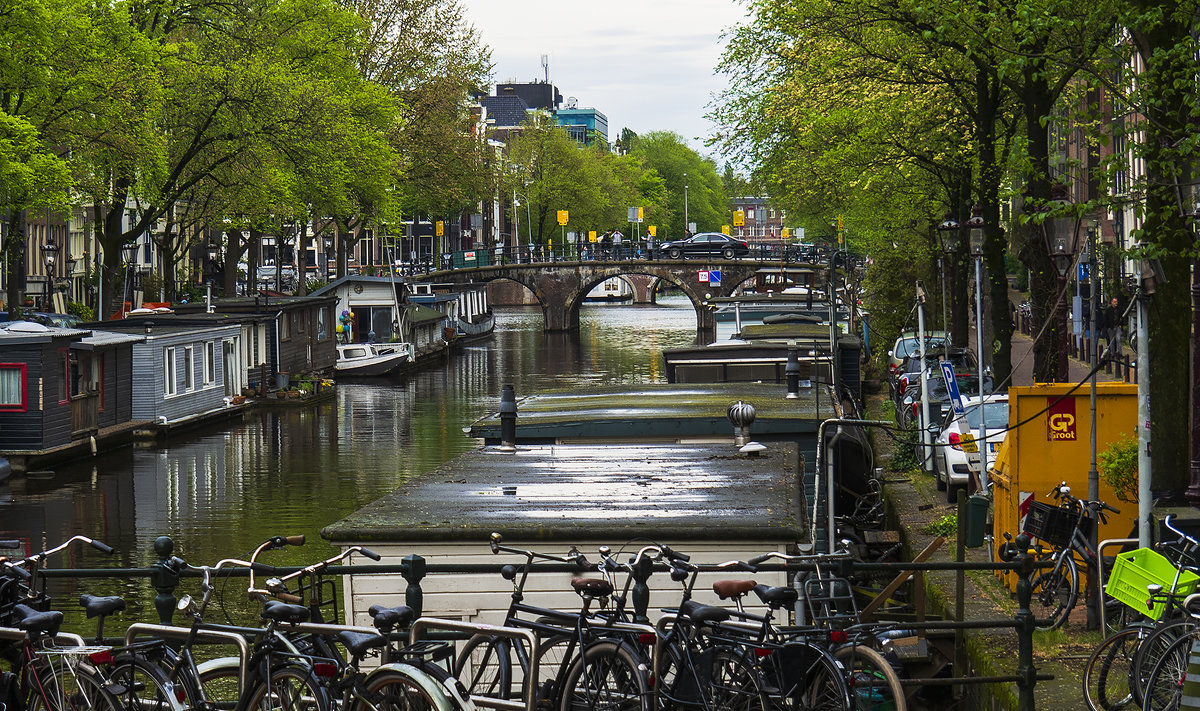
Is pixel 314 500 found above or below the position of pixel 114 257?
below

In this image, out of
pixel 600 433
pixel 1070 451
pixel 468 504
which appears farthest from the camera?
pixel 600 433

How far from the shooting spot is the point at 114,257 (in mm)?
40531

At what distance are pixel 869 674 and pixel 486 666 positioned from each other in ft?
5.94

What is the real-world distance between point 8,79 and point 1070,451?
2652 centimetres

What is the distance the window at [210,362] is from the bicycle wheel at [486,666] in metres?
32.8

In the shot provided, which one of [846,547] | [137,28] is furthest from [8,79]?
[846,547]

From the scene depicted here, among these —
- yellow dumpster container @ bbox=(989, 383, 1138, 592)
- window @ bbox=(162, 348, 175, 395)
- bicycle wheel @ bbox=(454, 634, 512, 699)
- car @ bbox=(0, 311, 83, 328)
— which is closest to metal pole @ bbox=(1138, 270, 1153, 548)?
yellow dumpster container @ bbox=(989, 383, 1138, 592)

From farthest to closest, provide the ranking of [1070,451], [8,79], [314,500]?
[8,79], [314,500], [1070,451]

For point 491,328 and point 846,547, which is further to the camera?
point 491,328

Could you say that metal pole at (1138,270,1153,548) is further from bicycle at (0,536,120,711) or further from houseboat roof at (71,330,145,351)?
houseboat roof at (71,330,145,351)

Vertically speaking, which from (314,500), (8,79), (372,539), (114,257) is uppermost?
(8,79)

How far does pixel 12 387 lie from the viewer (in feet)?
97.0

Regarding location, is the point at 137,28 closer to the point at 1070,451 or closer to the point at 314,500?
the point at 314,500

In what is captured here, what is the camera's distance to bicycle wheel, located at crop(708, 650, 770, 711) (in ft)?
23.0
